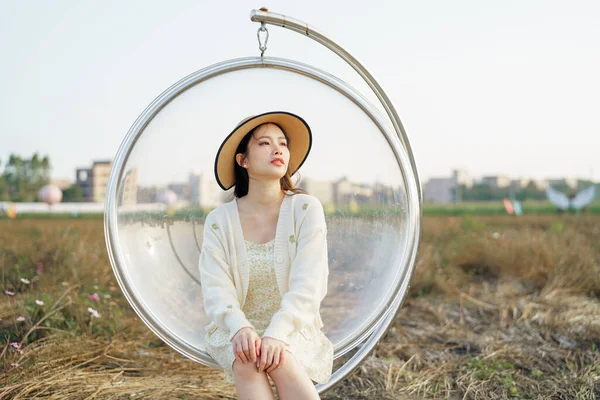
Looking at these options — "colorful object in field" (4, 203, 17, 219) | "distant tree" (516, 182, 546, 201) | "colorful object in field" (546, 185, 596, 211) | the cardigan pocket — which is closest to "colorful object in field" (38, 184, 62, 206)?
"colorful object in field" (4, 203, 17, 219)

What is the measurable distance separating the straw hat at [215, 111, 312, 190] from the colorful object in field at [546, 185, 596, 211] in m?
20.0

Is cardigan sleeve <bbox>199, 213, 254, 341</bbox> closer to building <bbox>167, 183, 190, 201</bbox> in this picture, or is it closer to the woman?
the woman

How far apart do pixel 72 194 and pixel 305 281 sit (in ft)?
120

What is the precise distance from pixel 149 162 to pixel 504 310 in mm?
3134

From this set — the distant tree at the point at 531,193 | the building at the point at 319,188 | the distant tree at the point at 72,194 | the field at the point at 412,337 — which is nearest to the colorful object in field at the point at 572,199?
the distant tree at the point at 531,193

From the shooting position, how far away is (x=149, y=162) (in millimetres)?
3053

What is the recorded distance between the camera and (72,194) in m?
36.8

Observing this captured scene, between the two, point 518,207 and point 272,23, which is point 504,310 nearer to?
point 272,23

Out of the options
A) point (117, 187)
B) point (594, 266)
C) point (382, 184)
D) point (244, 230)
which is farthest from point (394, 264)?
point (594, 266)

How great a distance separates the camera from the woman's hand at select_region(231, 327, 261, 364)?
94.3 inches

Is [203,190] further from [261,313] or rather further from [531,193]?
[531,193]

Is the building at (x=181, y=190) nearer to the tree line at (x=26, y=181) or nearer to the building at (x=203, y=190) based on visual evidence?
the building at (x=203, y=190)

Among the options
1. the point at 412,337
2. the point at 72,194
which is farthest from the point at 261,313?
the point at 72,194

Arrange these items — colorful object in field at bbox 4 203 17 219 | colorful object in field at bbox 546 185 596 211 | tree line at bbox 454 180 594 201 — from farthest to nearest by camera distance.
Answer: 1. tree line at bbox 454 180 594 201
2. colorful object in field at bbox 546 185 596 211
3. colorful object in field at bbox 4 203 17 219
